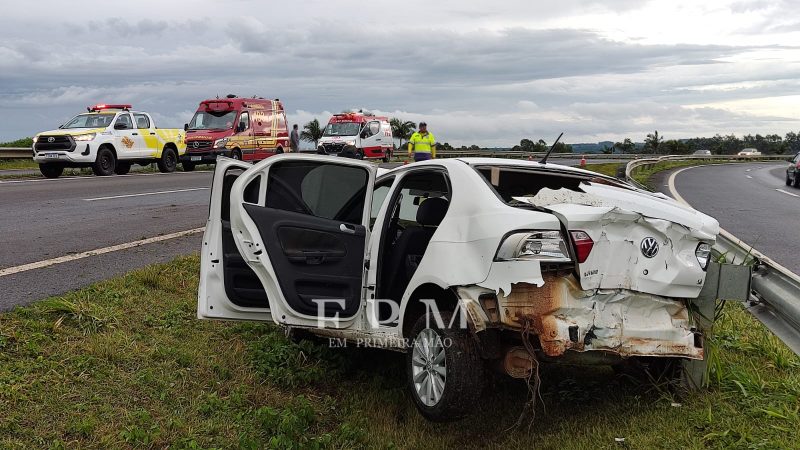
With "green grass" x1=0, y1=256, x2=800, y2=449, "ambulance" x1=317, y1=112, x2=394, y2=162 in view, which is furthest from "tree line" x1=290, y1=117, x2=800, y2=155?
"green grass" x1=0, y1=256, x2=800, y2=449

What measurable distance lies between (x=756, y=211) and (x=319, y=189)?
1222cm

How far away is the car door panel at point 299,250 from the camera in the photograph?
4.84m

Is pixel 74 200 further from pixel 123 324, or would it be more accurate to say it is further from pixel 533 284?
pixel 533 284

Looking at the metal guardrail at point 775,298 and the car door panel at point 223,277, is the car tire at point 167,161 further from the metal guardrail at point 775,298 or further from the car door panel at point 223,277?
the metal guardrail at point 775,298

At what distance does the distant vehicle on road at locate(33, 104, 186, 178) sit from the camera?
20.2 metres

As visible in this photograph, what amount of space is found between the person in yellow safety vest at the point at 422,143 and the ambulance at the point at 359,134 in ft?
37.7

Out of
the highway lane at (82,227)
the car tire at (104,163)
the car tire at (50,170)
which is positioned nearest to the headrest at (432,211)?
the highway lane at (82,227)

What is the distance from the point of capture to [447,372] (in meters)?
4.16

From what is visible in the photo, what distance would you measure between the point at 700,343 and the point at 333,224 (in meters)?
2.40

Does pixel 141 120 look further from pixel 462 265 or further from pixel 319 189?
pixel 462 265

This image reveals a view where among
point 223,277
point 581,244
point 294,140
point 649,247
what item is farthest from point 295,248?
point 294,140

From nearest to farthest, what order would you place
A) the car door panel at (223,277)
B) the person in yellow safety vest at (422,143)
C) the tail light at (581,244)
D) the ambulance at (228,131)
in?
1. the tail light at (581,244)
2. the car door panel at (223,277)
3. the person in yellow safety vest at (422,143)
4. the ambulance at (228,131)

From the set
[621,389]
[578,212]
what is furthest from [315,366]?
[578,212]

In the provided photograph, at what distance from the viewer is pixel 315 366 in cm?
584
